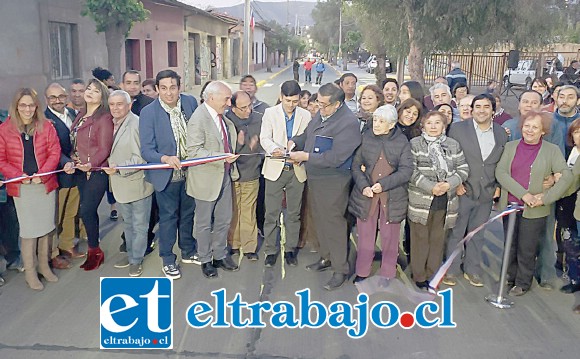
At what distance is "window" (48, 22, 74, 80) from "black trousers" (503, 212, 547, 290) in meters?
13.2

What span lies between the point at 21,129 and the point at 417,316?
3851mm

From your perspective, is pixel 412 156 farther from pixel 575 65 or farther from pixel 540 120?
pixel 575 65

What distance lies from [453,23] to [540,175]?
39.3 feet

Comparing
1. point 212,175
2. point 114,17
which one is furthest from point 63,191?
point 114,17

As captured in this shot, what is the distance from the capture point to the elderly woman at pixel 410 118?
513cm

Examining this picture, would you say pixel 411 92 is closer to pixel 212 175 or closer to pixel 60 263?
pixel 212 175

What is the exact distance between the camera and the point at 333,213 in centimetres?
510

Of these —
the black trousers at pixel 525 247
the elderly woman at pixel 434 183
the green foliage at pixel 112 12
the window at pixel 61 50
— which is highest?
the green foliage at pixel 112 12

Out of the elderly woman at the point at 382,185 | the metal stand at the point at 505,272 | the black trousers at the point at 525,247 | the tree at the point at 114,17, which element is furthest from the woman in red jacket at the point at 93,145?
the tree at the point at 114,17

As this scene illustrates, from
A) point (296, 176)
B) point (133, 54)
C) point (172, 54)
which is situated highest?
point (172, 54)

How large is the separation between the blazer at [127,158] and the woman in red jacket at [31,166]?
529 millimetres

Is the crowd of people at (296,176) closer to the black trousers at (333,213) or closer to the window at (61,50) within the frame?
the black trousers at (333,213)

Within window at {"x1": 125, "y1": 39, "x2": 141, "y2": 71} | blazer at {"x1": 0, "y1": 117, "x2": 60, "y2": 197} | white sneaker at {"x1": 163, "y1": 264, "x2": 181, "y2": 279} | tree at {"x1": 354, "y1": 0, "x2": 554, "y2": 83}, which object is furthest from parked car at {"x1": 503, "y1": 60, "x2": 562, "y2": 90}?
blazer at {"x1": 0, "y1": 117, "x2": 60, "y2": 197}

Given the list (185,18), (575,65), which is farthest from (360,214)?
(185,18)
